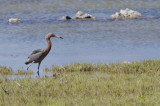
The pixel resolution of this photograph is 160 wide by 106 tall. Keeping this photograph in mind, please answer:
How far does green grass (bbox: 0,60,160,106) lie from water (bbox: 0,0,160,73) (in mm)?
3322

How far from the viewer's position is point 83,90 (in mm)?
11305

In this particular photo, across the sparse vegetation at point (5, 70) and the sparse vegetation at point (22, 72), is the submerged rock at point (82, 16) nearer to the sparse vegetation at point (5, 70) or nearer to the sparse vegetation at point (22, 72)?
the sparse vegetation at point (5, 70)

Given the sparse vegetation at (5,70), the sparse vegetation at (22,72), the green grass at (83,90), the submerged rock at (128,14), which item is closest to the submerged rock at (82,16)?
the submerged rock at (128,14)

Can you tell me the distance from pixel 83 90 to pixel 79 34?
12.4 meters

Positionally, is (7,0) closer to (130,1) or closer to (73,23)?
(130,1)

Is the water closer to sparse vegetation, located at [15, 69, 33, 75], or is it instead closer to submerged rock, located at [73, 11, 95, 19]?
submerged rock, located at [73, 11, 95, 19]

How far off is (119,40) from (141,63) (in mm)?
6752

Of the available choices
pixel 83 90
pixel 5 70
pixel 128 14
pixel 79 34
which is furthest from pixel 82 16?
pixel 83 90

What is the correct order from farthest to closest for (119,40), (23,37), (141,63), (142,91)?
(23,37)
(119,40)
(141,63)
(142,91)

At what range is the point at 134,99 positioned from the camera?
9.66 metres

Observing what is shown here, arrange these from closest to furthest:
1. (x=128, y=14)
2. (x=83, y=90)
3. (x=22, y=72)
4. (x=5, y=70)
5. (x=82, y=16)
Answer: (x=83, y=90) → (x=22, y=72) → (x=5, y=70) → (x=82, y=16) → (x=128, y=14)

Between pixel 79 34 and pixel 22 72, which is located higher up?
pixel 22 72

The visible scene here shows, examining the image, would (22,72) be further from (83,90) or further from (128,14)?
(128,14)

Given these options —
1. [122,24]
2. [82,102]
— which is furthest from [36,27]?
[82,102]
